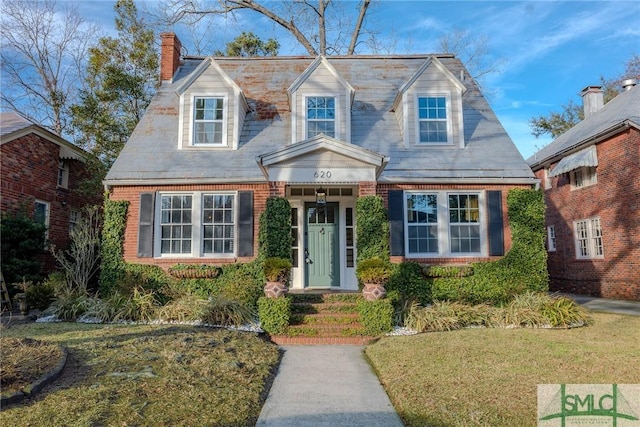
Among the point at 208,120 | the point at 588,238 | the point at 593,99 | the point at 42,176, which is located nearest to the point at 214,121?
the point at 208,120

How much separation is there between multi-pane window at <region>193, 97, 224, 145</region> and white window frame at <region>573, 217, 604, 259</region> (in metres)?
12.9

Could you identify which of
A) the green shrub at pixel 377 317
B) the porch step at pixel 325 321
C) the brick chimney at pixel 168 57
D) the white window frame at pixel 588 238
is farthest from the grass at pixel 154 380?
the white window frame at pixel 588 238

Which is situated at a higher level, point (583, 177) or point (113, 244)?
point (583, 177)

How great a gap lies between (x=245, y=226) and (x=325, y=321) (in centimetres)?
329

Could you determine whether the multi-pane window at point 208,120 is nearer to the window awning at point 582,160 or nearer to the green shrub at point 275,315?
the green shrub at point 275,315

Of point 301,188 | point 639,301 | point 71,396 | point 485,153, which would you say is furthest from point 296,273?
point 639,301

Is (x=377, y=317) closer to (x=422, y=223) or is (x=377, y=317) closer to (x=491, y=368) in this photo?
(x=491, y=368)

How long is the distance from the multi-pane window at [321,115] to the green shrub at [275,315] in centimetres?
508

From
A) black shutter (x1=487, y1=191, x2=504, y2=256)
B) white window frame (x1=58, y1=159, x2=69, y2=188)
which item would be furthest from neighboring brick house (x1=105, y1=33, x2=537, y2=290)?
white window frame (x1=58, y1=159, x2=69, y2=188)

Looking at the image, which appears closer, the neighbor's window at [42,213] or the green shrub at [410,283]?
the green shrub at [410,283]

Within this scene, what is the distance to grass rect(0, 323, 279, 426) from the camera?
380 cm

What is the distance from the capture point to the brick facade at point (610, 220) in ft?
41.8

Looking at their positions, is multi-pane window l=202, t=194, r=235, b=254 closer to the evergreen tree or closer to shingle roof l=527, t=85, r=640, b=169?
the evergreen tree

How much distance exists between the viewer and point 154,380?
473 cm
